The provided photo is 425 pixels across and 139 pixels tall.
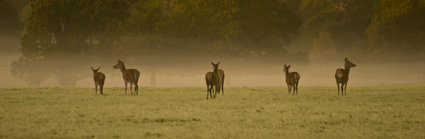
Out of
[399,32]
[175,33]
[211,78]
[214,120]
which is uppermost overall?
[399,32]

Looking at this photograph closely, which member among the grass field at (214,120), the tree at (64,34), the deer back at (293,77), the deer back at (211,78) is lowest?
the grass field at (214,120)

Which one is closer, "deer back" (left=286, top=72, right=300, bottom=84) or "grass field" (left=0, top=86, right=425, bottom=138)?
"grass field" (left=0, top=86, right=425, bottom=138)

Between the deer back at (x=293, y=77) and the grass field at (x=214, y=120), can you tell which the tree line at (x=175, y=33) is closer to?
the deer back at (x=293, y=77)

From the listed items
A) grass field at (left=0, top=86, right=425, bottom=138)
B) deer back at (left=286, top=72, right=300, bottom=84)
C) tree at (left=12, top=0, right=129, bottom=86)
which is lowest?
grass field at (left=0, top=86, right=425, bottom=138)

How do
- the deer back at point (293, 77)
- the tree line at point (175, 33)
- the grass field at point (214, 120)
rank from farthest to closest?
the tree line at point (175, 33) < the deer back at point (293, 77) < the grass field at point (214, 120)

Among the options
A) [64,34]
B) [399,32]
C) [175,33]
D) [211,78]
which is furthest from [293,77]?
[399,32]

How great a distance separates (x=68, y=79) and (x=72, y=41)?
3.39m

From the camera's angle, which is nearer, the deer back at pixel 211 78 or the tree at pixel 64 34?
the deer back at pixel 211 78

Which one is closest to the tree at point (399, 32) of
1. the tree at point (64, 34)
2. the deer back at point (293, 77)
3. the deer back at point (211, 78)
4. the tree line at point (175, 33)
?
the tree line at point (175, 33)

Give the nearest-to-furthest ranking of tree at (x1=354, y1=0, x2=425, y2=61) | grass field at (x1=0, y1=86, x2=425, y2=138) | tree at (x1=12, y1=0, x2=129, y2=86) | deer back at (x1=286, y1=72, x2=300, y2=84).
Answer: grass field at (x1=0, y1=86, x2=425, y2=138) → deer back at (x1=286, y1=72, x2=300, y2=84) → tree at (x1=12, y1=0, x2=129, y2=86) → tree at (x1=354, y1=0, x2=425, y2=61)

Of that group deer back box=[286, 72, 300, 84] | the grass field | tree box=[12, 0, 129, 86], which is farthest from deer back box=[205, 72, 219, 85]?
tree box=[12, 0, 129, 86]

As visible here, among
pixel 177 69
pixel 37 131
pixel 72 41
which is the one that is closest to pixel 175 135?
pixel 37 131

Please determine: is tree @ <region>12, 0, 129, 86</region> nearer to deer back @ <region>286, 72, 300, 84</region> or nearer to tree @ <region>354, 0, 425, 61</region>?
tree @ <region>354, 0, 425, 61</region>

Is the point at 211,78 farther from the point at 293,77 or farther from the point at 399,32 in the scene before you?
the point at 399,32
